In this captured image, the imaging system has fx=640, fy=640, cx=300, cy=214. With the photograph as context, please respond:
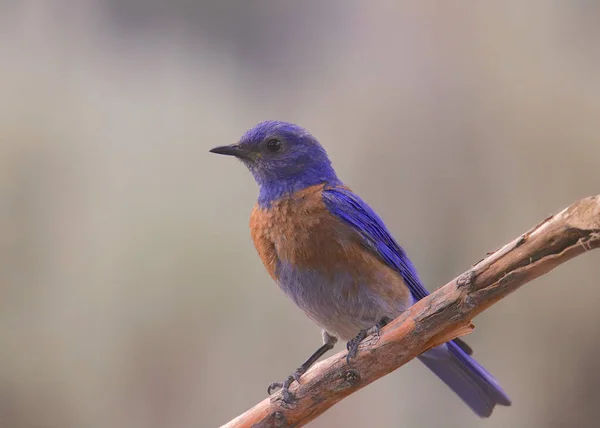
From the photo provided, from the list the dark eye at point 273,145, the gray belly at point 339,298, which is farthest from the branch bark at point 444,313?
the dark eye at point 273,145

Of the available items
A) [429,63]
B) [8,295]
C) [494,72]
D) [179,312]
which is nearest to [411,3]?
[429,63]

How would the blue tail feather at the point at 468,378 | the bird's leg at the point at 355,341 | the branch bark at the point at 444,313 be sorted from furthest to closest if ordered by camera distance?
the blue tail feather at the point at 468,378 < the bird's leg at the point at 355,341 < the branch bark at the point at 444,313

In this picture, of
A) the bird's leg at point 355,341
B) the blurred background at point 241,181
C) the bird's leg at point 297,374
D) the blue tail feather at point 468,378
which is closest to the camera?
the bird's leg at point 355,341

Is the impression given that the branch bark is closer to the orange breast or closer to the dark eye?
the orange breast

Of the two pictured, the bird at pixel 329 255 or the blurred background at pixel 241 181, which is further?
the blurred background at pixel 241 181

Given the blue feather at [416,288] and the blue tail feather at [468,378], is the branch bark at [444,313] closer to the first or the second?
the blue feather at [416,288]

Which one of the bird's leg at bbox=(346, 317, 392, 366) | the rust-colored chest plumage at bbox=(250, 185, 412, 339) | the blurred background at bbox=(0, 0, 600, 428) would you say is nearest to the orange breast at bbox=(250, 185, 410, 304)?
the rust-colored chest plumage at bbox=(250, 185, 412, 339)
